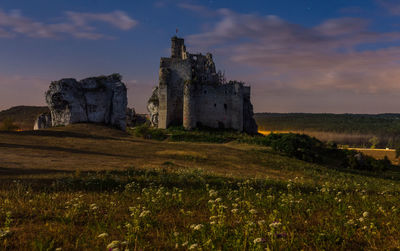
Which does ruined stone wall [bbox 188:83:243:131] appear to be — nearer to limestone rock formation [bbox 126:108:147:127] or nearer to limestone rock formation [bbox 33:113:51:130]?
limestone rock formation [bbox 126:108:147:127]

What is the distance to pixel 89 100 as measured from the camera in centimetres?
4800

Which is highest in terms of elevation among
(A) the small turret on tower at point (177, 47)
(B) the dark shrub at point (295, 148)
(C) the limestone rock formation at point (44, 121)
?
(A) the small turret on tower at point (177, 47)

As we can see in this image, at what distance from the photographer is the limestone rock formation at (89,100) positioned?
46.6m

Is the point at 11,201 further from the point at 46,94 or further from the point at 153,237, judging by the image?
the point at 46,94

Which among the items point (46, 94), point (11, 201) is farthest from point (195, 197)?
point (46, 94)

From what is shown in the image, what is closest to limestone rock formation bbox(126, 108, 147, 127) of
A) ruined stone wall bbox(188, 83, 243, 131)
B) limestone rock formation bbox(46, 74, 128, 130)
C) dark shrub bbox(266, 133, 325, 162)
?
ruined stone wall bbox(188, 83, 243, 131)

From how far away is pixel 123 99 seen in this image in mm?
49812

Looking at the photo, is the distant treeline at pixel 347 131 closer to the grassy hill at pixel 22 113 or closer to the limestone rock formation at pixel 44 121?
Answer: the limestone rock formation at pixel 44 121

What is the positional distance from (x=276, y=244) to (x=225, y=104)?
57052mm

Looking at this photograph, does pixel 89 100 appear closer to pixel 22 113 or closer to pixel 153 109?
pixel 153 109

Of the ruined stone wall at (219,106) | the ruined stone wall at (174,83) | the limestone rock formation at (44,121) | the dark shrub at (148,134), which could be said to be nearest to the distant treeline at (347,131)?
the ruined stone wall at (219,106)

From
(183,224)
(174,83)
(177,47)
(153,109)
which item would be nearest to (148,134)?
(174,83)

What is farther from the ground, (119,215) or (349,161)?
(119,215)

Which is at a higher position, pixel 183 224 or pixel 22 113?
pixel 22 113
